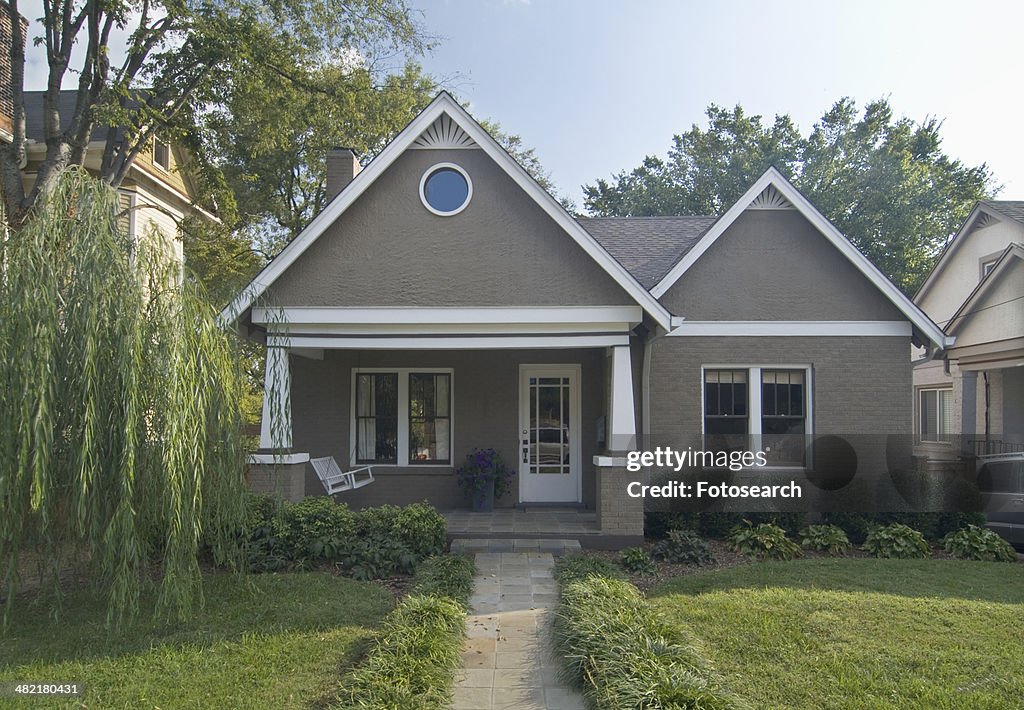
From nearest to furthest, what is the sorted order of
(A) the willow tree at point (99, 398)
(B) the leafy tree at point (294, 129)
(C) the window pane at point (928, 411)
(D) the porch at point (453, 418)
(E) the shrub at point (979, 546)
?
(A) the willow tree at point (99, 398), (E) the shrub at point (979, 546), (D) the porch at point (453, 418), (B) the leafy tree at point (294, 129), (C) the window pane at point (928, 411)

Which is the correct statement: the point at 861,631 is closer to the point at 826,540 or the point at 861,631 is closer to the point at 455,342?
the point at 826,540

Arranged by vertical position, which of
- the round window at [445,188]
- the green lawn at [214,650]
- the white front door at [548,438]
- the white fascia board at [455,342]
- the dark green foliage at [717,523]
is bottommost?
the green lawn at [214,650]

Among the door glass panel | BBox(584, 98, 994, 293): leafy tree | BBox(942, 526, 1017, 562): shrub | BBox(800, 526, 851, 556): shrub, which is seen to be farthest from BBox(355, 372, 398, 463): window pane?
BBox(584, 98, 994, 293): leafy tree

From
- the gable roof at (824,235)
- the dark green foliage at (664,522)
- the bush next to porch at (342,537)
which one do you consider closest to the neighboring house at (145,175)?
the bush next to porch at (342,537)

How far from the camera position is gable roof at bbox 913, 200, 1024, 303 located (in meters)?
16.2

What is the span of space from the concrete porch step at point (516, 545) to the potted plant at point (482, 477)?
1.80 m

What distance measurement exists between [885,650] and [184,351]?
608cm

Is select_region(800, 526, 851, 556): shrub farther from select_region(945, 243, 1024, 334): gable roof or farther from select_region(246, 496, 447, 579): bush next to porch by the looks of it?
select_region(945, 243, 1024, 334): gable roof

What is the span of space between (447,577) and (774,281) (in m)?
7.08

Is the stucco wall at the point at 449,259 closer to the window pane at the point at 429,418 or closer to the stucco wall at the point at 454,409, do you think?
the stucco wall at the point at 454,409

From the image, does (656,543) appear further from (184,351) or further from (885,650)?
(184,351)

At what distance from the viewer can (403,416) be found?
38.4ft

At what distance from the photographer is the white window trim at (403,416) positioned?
11.6 metres

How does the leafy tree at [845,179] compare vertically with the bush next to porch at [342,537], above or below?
above
